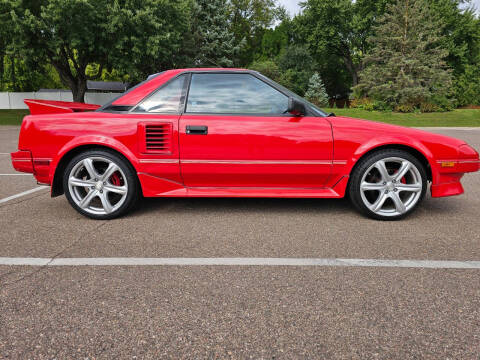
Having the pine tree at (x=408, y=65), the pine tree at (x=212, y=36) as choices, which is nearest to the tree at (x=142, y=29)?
the pine tree at (x=212, y=36)

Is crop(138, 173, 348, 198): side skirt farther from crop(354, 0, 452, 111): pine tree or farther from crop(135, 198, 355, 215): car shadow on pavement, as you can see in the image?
crop(354, 0, 452, 111): pine tree

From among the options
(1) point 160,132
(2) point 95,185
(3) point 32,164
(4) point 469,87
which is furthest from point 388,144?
(4) point 469,87

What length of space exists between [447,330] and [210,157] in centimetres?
242

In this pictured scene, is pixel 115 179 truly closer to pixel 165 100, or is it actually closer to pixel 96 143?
pixel 96 143

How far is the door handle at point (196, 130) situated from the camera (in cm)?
356

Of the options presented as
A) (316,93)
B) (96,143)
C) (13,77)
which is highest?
(13,77)

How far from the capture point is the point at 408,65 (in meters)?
26.5

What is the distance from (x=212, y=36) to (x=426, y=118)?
763 inches

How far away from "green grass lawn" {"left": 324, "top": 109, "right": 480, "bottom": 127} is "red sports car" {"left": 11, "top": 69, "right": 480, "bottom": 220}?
20039 millimetres

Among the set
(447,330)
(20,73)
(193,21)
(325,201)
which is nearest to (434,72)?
(193,21)

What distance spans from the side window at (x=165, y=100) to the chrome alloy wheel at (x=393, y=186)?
2.04 metres

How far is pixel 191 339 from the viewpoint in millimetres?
1771

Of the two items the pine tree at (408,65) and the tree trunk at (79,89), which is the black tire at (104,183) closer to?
the tree trunk at (79,89)

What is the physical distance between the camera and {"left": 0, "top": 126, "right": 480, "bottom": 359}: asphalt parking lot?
1.74 metres
